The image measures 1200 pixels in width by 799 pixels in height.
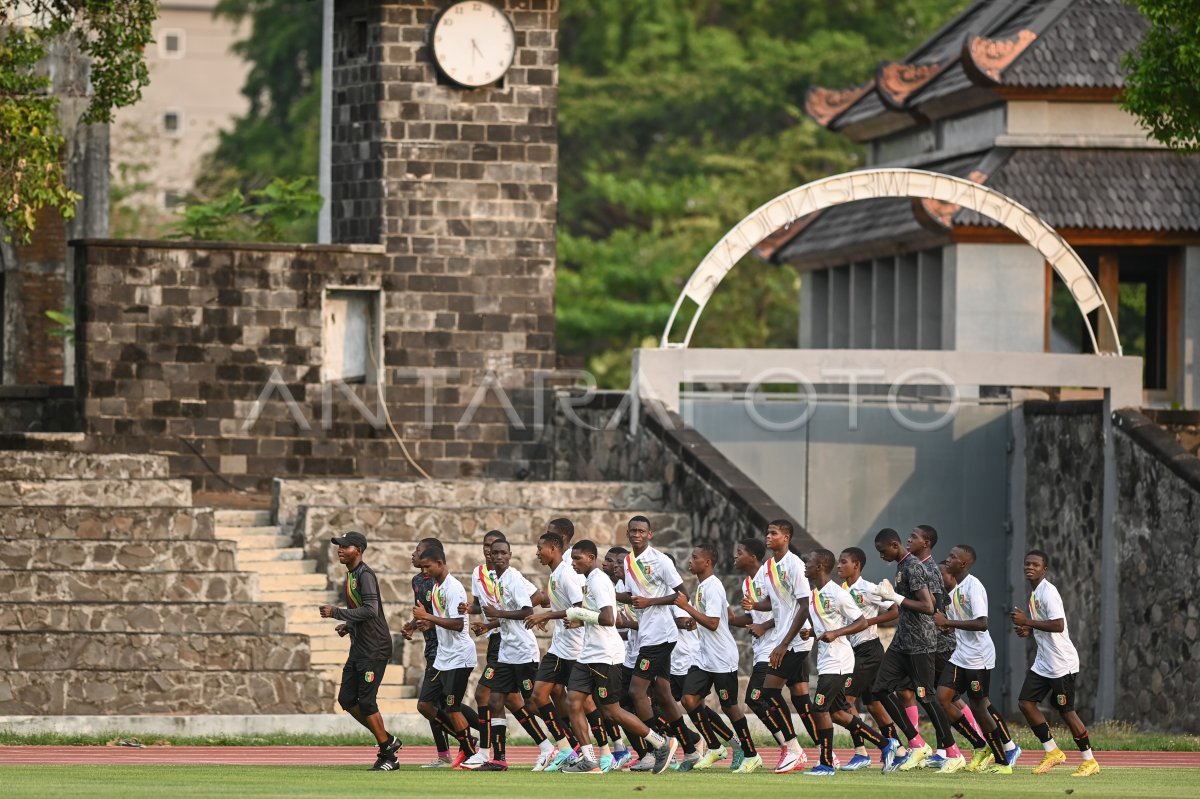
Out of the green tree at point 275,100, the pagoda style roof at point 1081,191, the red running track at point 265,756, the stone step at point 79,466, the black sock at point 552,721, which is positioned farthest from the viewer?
the green tree at point 275,100

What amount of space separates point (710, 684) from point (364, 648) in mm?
2608

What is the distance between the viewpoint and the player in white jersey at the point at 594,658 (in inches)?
632

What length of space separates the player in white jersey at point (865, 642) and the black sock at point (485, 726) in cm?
264

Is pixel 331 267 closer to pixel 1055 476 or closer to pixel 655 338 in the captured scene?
pixel 1055 476

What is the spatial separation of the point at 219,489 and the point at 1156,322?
501 inches

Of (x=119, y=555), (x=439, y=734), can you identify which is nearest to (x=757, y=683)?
(x=439, y=734)

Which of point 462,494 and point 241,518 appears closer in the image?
point 241,518

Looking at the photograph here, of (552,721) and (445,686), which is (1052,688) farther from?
(445,686)

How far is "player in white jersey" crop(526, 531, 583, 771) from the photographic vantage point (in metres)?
16.2

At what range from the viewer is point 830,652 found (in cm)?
1630

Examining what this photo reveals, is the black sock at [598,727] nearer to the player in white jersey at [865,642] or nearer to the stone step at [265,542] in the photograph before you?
the player in white jersey at [865,642]

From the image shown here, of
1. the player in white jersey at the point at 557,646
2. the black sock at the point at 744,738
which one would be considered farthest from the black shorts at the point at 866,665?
the player in white jersey at the point at 557,646

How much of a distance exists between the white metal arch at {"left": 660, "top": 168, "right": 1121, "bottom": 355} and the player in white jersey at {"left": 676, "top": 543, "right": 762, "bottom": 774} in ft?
26.7

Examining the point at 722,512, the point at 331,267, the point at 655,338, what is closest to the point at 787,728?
the point at 722,512
